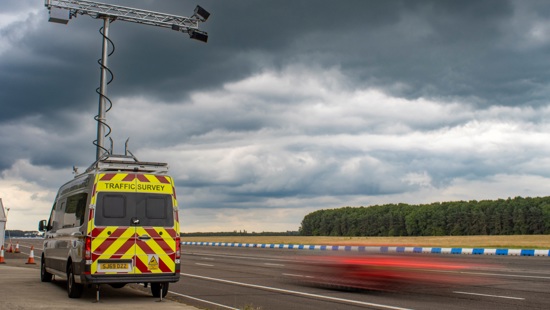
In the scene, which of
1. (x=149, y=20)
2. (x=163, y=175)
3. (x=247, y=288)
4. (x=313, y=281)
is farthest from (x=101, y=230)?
(x=149, y=20)

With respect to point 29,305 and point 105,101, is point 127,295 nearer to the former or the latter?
point 29,305

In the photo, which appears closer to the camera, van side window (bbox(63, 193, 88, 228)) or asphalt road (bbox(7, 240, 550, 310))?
asphalt road (bbox(7, 240, 550, 310))

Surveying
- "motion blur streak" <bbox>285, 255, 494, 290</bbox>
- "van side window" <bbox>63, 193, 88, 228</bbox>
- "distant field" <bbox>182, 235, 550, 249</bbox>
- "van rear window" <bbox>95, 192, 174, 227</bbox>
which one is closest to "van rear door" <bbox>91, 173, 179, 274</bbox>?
"van rear window" <bbox>95, 192, 174, 227</bbox>

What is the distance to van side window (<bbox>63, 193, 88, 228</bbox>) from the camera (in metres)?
13.2

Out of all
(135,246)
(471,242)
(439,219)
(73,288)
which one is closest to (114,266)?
(135,246)

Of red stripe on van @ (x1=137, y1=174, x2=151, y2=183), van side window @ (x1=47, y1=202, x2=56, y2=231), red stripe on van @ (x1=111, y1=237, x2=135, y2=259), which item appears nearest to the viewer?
red stripe on van @ (x1=111, y1=237, x2=135, y2=259)

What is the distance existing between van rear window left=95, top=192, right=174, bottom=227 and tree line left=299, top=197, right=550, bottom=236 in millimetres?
89783

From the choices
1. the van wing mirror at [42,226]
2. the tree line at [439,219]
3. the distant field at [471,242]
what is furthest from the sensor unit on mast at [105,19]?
the tree line at [439,219]

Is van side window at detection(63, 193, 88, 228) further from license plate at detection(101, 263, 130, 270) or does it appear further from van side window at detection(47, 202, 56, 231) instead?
van side window at detection(47, 202, 56, 231)

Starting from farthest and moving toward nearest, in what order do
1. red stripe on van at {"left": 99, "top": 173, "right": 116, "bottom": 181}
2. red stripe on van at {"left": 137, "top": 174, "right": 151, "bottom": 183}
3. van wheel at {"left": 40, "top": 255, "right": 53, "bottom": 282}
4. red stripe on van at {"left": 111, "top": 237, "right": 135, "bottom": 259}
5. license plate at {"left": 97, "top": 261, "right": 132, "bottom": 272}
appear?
van wheel at {"left": 40, "top": 255, "right": 53, "bottom": 282}, red stripe on van at {"left": 137, "top": 174, "right": 151, "bottom": 183}, red stripe on van at {"left": 99, "top": 173, "right": 116, "bottom": 181}, red stripe on van at {"left": 111, "top": 237, "right": 135, "bottom": 259}, license plate at {"left": 97, "top": 261, "right": 132, "bottom": 272}

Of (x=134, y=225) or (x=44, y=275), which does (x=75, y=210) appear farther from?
(x=44, y=275)

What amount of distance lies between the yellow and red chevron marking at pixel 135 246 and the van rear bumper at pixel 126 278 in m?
0.10

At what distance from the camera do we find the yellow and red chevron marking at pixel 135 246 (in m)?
12.7

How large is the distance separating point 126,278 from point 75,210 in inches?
Answer: 86.9
